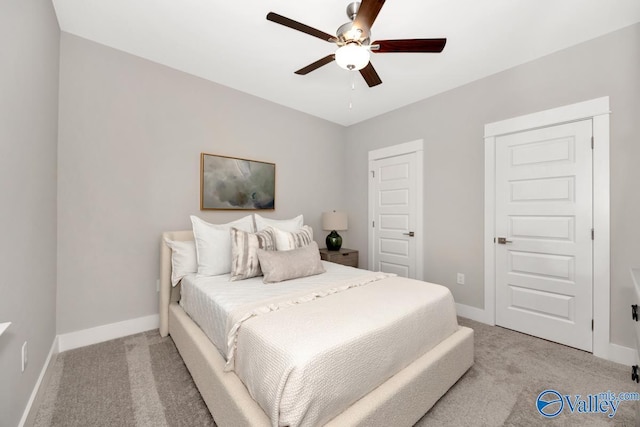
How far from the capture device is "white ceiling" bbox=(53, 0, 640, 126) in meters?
1.89

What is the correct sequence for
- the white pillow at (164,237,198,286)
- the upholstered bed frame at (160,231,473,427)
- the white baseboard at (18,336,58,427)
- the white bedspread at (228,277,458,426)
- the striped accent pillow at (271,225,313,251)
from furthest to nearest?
the striped accent pillow at (271,225,313,251) → the white pillow at (164,237,198,286) → the white baseboard at (18,336,58,427) → the upholstered bed frame at (160,231,473,427) → the white bedspread at (228,277,458,426)

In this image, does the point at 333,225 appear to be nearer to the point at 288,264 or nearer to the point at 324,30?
the point at 288,264

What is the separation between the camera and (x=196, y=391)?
171 cm

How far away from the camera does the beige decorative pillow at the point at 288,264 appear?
219cm

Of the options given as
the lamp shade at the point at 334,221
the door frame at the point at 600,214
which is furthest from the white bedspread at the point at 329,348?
the lamp shade at the point at 334,221

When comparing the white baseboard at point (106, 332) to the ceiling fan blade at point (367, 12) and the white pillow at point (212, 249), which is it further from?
the ceiling fan blade at point (367, 12)

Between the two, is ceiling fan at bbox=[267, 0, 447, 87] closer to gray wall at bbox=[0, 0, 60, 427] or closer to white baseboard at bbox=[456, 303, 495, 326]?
gray wall at bbox=[0, 0, 60, 427]

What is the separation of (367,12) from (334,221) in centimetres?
252

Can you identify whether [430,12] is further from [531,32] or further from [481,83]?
[481,83]

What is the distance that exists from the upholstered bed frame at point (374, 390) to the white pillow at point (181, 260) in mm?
409

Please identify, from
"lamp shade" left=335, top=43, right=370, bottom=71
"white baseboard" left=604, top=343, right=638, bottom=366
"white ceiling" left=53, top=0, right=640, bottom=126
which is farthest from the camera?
"white baseboard" left=604, top=343, right=638, bottom=366

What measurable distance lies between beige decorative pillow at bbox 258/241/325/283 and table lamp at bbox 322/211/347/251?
121 cm

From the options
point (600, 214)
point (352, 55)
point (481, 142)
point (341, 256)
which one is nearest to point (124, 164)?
point (352, 55)

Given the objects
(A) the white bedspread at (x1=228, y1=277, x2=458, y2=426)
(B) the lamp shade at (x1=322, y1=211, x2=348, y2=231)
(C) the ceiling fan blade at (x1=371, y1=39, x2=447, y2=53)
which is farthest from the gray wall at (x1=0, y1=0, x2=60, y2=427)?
(B) the lamp shade at (x1=322, y1=211, x2=348, y2=231)
